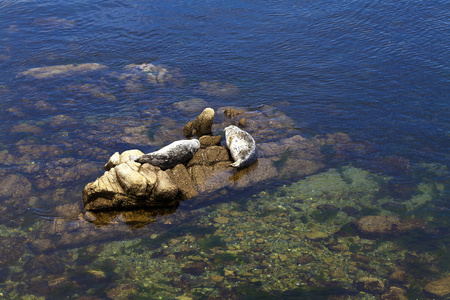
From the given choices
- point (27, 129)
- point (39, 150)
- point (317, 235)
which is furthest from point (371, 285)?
point (27, 129)

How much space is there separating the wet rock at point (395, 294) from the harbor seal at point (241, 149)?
16.5ft

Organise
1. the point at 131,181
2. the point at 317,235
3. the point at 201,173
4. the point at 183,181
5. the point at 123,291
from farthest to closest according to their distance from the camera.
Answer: the point at 201,173 → the point at 183,181 → the point at 131,181 → the point at 317,235 → the point at 123,291

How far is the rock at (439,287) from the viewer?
25.5ft

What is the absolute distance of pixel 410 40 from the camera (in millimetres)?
Answer: 19172

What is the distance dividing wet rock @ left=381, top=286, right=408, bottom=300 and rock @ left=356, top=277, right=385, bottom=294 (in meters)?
0.13

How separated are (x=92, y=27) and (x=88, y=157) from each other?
43.3 ft

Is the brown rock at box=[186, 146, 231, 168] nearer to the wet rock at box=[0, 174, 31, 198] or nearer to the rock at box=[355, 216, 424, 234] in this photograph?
the rock at box=[355, 216, 424, 234]

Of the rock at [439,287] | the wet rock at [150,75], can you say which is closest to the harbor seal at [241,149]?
the rock at [439,287]

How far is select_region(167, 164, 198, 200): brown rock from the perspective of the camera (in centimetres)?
1045

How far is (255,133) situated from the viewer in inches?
528

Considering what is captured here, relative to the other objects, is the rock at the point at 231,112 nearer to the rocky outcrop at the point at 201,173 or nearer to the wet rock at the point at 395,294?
the rocky outcrop at the point at 201,173

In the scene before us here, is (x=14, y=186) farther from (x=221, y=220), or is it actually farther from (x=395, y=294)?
(x=395, y=294)

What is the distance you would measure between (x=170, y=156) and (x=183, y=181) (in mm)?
759

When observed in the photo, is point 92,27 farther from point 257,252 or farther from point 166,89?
point 257,252
